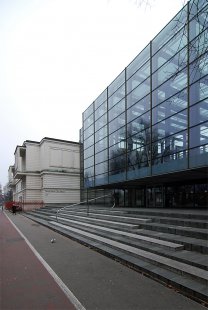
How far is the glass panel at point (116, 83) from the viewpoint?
26.9 meters

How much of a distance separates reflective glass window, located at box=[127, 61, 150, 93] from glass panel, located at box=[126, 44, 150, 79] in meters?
0.39

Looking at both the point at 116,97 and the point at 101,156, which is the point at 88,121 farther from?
the point at 116,97

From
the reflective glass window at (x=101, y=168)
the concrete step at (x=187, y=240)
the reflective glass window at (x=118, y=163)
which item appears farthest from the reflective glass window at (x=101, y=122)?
the concrete step at (x=187, y=240)

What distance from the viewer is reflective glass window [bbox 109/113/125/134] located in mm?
26566

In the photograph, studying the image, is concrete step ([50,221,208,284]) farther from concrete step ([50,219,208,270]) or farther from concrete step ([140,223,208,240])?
concrete step ([140,223,208,240])

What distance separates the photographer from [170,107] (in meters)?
19.7

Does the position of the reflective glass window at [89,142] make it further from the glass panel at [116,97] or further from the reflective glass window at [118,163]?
the reflective glass window at [118,163]

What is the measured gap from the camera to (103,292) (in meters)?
6.57

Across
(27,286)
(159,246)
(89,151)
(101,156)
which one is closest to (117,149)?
(101,156)

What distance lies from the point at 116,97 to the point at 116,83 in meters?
1.29

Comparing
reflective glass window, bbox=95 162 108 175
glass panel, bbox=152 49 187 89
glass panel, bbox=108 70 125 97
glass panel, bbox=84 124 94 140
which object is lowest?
reflective glass window, bbox=95 162 108 175

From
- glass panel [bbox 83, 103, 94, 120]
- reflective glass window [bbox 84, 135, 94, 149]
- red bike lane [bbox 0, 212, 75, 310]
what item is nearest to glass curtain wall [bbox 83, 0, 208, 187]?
reflective glass window [bbox 84, 135, 94, 149]

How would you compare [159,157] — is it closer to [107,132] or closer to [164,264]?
[107,132]

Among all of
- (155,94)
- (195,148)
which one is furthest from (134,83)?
(195,148)
